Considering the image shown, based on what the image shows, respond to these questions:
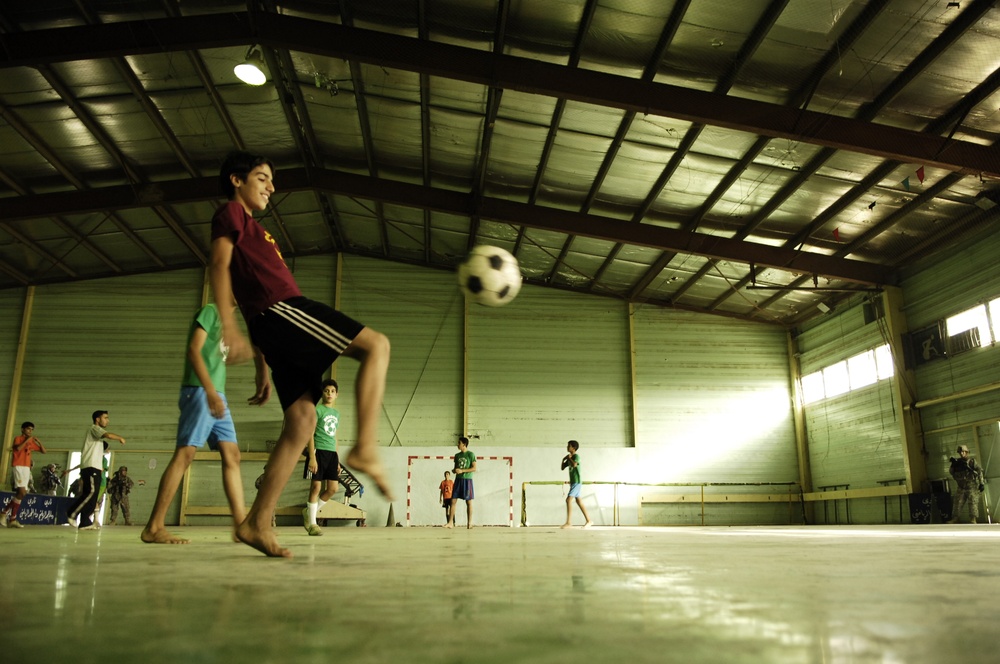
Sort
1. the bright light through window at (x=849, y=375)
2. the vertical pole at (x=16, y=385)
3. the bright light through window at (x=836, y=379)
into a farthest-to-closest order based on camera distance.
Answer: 1. the bright light through window at (x=836, y=379)
2. the vertical pole at (x=16, y=385)
3. the bright light through window at (x=849, y=375)

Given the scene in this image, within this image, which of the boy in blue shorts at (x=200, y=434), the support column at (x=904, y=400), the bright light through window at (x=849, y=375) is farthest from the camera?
the bright light through window at (x=849, y=375)

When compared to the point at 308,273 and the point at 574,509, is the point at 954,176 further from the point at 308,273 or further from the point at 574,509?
the point at 308,273

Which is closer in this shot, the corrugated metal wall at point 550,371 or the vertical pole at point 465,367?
the vertical pole at point 465,367

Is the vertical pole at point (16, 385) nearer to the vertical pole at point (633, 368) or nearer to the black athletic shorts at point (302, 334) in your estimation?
the vertical pole at point (633, 368)

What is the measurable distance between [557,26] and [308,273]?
38.0ft

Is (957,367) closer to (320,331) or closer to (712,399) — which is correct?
(712,399)

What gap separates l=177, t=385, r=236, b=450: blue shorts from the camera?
4.37 m

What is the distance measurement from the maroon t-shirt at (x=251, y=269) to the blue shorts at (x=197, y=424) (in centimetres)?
186

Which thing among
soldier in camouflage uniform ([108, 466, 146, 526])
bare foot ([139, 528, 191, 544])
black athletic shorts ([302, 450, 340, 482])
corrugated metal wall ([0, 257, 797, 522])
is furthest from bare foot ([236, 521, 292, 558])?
soldier in camouflage uniform ([108, 466, 146, 526])

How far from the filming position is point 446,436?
60.2ft

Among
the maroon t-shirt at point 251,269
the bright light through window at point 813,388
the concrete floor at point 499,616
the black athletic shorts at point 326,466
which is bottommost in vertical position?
the concrete floor at point 499,616

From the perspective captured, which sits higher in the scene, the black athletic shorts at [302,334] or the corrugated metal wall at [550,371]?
the corrugated metal wall at [550,371]

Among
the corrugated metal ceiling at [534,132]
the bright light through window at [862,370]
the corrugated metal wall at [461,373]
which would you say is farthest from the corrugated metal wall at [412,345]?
the bright light through window at [862,370]

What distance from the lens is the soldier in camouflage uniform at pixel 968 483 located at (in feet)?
44.5
